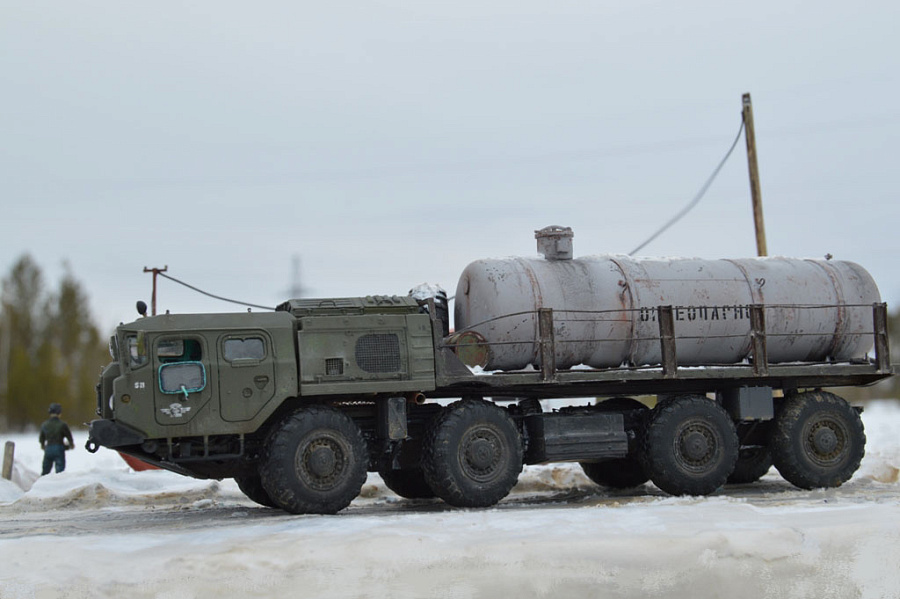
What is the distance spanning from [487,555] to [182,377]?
482cm

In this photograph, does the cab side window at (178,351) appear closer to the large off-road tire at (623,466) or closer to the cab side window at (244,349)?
the cab side window at (244,349)

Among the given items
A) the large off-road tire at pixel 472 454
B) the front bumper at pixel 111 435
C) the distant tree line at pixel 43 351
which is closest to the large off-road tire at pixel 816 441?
the large off-road tire at pixel 472 454

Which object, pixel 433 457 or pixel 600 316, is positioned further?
pixel 600 316

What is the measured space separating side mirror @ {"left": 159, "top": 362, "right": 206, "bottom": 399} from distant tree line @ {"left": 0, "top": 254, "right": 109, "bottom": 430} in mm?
47821

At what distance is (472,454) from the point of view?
13781 mm

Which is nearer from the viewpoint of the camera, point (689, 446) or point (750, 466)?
point (689, 446)

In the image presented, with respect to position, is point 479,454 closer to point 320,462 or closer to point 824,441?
point 320,462

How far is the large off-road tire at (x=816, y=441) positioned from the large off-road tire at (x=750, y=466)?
854mm

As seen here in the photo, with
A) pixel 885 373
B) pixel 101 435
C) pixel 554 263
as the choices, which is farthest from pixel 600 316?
pixel 101 435

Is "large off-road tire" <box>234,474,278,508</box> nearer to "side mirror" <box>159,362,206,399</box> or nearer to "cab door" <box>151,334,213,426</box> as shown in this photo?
"cab door" <box>151,334,213,426</box>

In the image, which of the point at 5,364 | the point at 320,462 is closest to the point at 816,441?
the point at 320,462

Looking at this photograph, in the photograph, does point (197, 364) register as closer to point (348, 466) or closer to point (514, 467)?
point (348, 466)

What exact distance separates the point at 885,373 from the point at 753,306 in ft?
8.37

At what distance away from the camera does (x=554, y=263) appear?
49.7 ft
